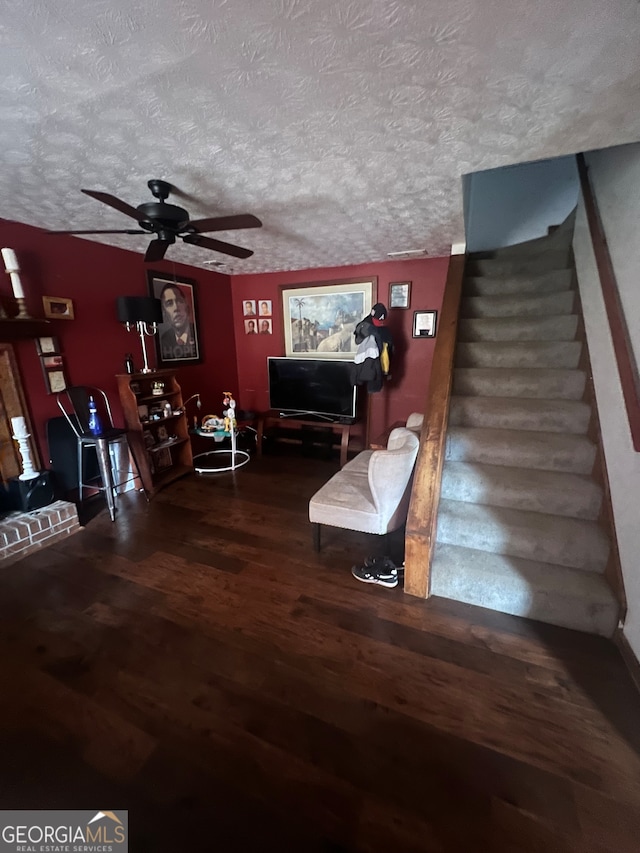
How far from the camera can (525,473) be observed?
7.09 feet

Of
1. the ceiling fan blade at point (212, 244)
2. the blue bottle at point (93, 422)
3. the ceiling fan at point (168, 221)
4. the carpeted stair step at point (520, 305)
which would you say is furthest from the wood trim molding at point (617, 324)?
the blue bottle at point (93, 422)

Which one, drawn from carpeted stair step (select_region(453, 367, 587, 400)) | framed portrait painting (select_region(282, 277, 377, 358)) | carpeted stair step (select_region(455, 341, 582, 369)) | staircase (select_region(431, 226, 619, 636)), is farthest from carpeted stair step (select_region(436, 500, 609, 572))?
framed portrait painting (select_region(282, 277, 377, 358))

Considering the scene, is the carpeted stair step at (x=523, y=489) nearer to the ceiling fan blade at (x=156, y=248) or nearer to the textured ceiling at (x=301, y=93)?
the textured ceiling at (x=301, y=93)

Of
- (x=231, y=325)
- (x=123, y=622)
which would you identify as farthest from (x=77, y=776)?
(x=231, y=325)

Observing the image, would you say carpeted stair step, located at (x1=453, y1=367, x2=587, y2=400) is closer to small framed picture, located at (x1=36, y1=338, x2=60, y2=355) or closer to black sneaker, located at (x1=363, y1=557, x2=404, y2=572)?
black sneaker, located at (x1=363, y1=557, x2=404, y2=572)

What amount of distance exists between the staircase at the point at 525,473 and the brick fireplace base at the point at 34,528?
2.71 meters

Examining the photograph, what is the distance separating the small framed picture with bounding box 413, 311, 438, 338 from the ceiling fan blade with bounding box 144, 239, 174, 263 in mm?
2740

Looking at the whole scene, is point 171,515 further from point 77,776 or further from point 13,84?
point 13,84

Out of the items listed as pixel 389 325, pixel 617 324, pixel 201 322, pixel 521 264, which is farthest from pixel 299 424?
pixel 617 324

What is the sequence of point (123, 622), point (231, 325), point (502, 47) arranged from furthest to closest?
1. point (231, 325)
2. point (123, 622)
3. point (502, 47)

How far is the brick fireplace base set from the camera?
239cm

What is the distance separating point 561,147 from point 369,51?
3.92 ft

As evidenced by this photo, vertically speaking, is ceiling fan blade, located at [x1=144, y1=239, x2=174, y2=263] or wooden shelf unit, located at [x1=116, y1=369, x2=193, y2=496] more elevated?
ceiling fan blade, located at [x1=144, y1=239, x2=174, y2=263]

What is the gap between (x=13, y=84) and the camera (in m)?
1.20
